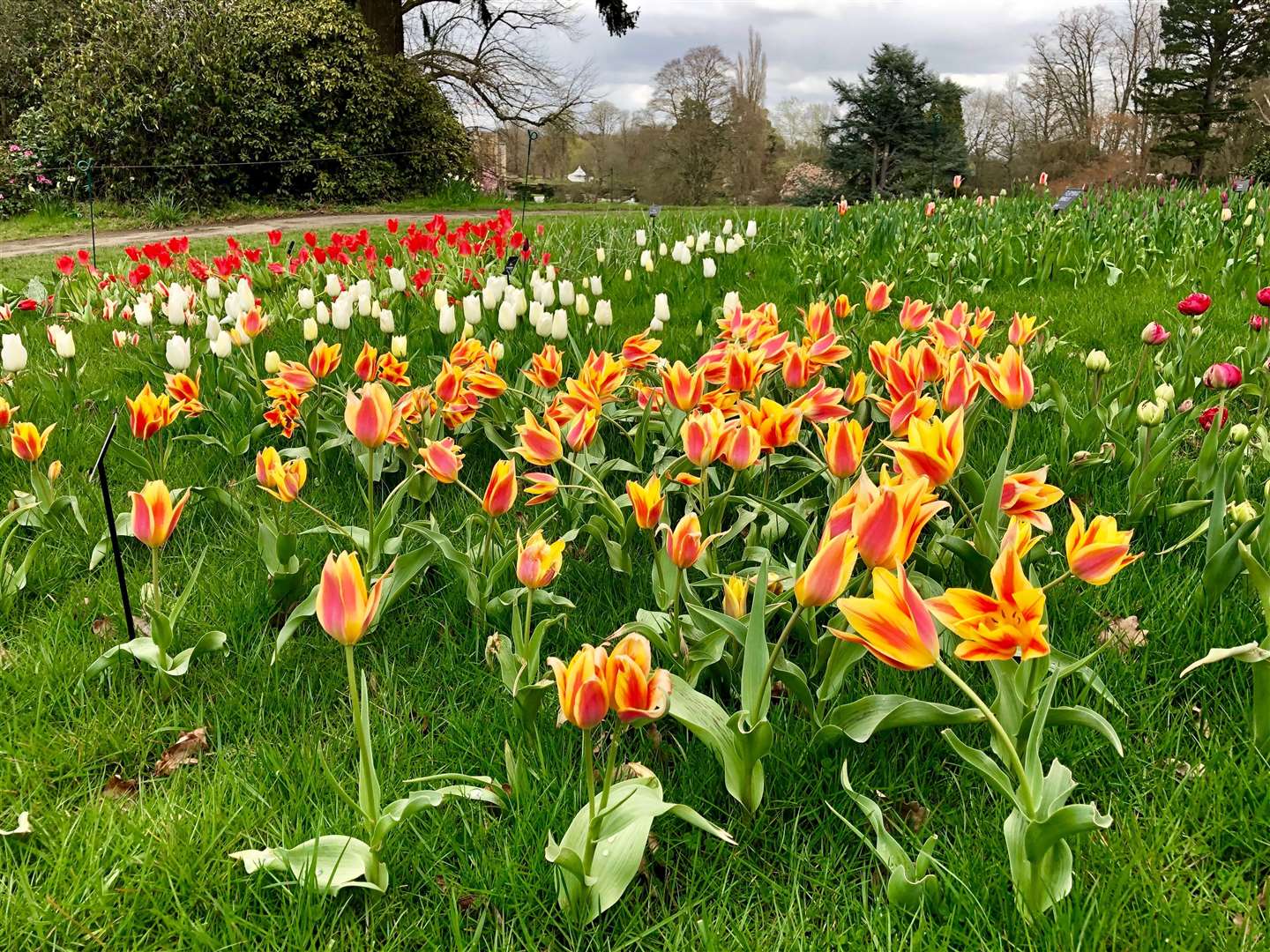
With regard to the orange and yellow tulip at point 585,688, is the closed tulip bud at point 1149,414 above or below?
above

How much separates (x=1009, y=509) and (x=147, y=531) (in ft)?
4.47

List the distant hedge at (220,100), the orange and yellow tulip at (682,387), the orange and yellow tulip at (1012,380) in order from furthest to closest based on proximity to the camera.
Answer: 1. the distant hedge at (220,100)
2. the orange and yellow tulip at (682,387)
3. the orange and yellow tulip at (1012,380)

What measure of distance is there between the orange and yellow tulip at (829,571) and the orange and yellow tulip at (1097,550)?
10.8 inches

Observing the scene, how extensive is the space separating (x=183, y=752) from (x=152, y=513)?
383 millimetres

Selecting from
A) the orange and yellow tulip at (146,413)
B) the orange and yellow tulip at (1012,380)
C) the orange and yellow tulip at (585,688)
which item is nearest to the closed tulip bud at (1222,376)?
the orange and yellow tulip at (1012,380)

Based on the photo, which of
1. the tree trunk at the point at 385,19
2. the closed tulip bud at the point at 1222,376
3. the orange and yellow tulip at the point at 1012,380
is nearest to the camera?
the orange and yellow tulip at the point at 1012,380

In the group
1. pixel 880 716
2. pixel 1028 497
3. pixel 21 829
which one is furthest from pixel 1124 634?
pixel 21 829

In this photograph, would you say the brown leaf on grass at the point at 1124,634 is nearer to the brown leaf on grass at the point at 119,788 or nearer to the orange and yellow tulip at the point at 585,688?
the orange and yellow tulip at the point at 585,688

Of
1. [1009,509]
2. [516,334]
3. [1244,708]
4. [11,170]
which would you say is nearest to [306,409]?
[516,334]

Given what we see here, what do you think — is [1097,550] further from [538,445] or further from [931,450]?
[538,445]

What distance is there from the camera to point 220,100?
11.9 metres

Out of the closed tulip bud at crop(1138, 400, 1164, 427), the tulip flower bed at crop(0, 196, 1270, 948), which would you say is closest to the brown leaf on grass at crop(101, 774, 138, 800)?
the tulip flower bed at crop(0, 196, 1270, 948)

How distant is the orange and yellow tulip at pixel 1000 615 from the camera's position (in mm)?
848

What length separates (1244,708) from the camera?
124 centimetres
